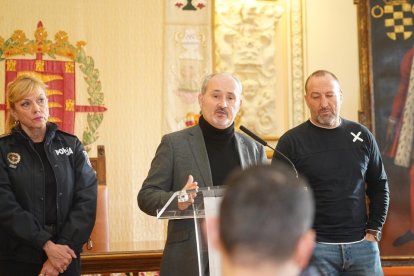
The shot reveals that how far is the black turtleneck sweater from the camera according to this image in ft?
9.44

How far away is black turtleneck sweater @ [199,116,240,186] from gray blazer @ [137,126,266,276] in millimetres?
29

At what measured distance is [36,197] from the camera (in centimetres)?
299

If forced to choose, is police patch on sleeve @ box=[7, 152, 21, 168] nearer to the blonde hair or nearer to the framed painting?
the blonde hair

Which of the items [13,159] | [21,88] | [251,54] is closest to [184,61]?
[251,54]

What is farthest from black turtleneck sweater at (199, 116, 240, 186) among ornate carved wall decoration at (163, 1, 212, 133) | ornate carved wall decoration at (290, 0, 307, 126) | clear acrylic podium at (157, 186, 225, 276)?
ornate carved wall decoration at (290, 0, 307, 126)

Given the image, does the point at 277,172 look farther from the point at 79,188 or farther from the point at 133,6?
the point at 133,6

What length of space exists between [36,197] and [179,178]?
2.27 feet

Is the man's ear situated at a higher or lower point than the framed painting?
lower

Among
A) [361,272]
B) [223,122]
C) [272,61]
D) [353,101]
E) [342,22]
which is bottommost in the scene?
[361,272]

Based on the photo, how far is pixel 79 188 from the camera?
3146 mm

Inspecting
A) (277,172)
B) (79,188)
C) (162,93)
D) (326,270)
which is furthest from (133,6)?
(277,172)

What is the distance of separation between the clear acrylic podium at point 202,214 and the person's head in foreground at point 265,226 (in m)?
1.18

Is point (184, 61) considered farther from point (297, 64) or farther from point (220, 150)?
point (220, 150)

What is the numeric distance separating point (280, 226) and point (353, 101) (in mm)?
5410
